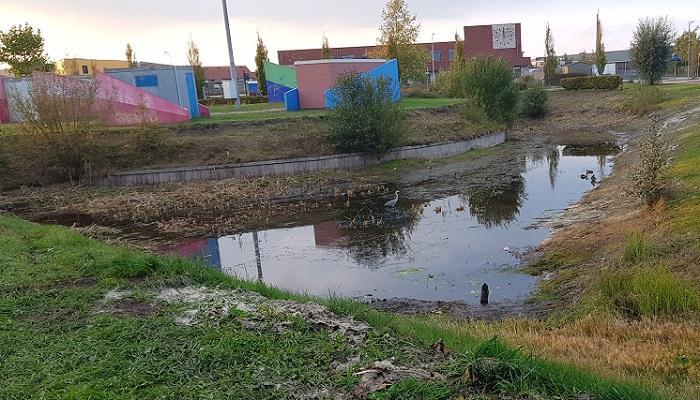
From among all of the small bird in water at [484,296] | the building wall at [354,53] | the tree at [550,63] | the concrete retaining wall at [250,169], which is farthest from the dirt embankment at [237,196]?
the building wall at [354,53]

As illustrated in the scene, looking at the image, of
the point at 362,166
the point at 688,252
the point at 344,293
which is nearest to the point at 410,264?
the point at 344,293

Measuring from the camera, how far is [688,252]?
7.72 metres

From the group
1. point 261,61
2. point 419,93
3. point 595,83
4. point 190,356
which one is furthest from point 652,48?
point 190,356

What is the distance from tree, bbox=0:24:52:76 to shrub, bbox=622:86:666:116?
3792 cm

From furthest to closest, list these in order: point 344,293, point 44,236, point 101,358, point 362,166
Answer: point 362,166
point 44,236
point 344,293
point 101,358

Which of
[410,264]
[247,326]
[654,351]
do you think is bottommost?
[410,264]

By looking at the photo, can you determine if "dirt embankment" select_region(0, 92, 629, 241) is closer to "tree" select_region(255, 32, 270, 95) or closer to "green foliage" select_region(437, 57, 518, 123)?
"green foliage" select_region(437, 57, 518, 123)

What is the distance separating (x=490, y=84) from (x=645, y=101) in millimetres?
11272

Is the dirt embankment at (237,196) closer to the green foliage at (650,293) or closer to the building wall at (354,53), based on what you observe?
the green foliage at (650,293)

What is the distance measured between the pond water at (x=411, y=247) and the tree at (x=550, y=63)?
125 feet

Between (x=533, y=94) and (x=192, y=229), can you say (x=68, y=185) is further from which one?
(x=533, y=94)

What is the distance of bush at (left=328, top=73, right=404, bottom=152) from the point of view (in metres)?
23.7

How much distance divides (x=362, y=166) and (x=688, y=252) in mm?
17384

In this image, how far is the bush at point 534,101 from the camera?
4081 centimetres
